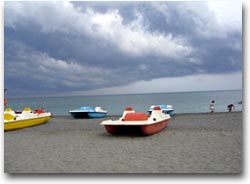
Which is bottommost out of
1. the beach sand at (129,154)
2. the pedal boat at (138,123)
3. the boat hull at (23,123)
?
the beach sand at (129,154)

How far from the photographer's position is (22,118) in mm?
7070

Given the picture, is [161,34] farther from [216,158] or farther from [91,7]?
[216,158]

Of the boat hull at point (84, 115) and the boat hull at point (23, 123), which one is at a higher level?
the boat hull at point (84, 115)

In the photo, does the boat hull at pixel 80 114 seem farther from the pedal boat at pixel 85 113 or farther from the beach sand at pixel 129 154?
the beach sand at pixel 129 154

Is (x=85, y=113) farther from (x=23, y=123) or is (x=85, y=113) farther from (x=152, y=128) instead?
(x=152, y=128)

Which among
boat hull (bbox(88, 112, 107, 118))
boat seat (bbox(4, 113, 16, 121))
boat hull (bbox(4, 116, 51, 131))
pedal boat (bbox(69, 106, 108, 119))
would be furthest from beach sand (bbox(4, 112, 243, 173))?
boat hull (bbox(88, 112, 107, 118))

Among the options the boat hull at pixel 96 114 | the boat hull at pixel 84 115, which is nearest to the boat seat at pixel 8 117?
the boat hull at pixel 84 115

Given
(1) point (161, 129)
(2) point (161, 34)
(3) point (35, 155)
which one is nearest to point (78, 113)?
(1) point (161, 129)

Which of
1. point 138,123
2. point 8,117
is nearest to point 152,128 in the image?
point 138,123

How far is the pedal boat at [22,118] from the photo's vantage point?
20.3 ft

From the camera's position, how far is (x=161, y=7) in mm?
4098

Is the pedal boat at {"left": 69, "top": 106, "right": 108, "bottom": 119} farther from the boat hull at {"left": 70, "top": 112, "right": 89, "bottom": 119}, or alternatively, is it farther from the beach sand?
the beach sand

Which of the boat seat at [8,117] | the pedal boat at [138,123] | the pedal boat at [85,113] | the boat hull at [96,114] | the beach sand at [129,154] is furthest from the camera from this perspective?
the boat hull at [96,114]

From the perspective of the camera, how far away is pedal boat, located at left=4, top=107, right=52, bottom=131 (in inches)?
244
